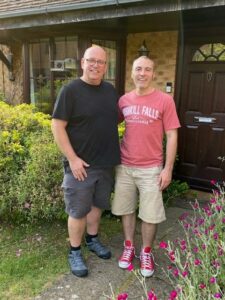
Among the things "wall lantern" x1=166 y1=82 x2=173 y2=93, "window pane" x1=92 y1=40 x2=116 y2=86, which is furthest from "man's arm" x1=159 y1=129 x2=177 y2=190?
"window pane" x1=92 y1=40 x2=116 y2=86

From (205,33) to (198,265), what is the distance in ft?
12.3

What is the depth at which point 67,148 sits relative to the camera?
8.90 ft

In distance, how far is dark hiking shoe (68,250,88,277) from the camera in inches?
117

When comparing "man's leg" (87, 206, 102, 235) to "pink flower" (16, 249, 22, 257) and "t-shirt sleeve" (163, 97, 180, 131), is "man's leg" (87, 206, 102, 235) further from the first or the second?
"t-shirt sleeve" (163, 97, 180, 131)

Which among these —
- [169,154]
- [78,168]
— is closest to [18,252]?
[78,168]

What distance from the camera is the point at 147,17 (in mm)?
4594

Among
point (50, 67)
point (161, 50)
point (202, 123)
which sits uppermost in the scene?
point (161, 50)

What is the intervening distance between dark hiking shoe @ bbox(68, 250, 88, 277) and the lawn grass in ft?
0.36

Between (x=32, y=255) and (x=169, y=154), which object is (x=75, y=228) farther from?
(x=169, y=154)

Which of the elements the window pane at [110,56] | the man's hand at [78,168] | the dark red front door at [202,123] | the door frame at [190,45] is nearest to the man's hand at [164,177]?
the man's hand at [78,168]

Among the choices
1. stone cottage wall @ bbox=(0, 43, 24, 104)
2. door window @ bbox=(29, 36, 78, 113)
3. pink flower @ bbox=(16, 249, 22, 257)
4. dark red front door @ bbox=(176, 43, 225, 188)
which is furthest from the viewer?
stone cottage wall @ bbox=(0, 43, 24, 104)

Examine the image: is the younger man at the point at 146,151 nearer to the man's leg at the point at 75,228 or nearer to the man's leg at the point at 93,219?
the man's leg at the point at 93,219

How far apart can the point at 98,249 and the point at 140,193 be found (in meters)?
0.79

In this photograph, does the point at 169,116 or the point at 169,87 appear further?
the point at 169,87
